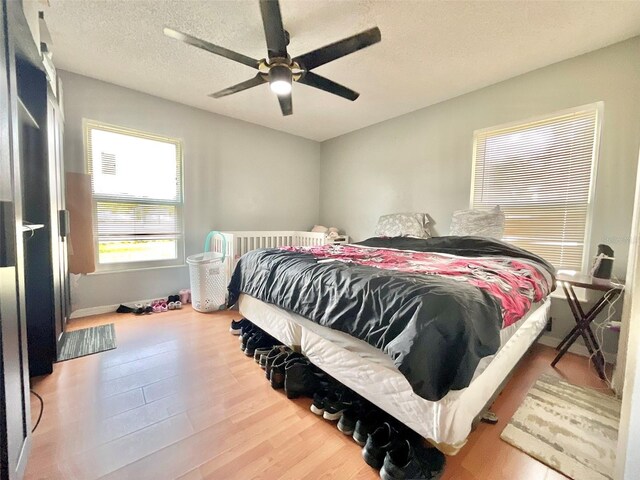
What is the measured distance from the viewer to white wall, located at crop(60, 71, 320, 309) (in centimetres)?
270

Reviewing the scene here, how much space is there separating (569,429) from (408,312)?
46.1 inches

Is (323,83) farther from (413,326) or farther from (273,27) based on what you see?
(413,326)

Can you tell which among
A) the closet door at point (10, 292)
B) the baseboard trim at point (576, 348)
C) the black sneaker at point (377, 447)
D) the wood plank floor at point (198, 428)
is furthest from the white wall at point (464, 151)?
the closet door at point (10, 292)

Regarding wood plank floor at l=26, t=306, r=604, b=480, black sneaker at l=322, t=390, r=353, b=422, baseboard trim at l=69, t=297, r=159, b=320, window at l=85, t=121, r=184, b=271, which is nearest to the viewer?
wood plank floor at l=26, t=306, r=604, b=480

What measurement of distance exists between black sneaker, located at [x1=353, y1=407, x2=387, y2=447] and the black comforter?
417 millimetres

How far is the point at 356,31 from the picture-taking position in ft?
6.46

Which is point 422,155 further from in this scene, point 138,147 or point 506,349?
point 138,147

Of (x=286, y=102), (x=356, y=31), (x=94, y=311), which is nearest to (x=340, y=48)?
(x=356, y=31)

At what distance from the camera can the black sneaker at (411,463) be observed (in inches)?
38.7

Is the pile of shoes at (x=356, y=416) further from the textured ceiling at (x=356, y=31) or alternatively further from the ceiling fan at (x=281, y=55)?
the textured ceiling at (x=356, y=31)

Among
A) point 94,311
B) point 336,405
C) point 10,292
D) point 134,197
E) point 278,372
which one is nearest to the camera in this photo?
point 10,292

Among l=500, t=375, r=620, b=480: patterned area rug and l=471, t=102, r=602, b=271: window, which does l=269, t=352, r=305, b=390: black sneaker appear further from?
l=471, t=102, r=602, b=271: window

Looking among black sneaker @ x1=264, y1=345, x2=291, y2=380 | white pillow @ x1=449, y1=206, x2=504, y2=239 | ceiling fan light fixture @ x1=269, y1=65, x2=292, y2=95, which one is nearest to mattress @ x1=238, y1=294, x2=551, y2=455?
black sneaker @ x1=264, y1=345, x2=291, y2=380

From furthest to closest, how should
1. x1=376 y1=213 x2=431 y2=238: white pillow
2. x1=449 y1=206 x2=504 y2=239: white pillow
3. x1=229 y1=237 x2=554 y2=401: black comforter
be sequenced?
1. x1=376 y1=213 x2=431 y2=238: white pillow
2. x1=449 y1=206 x2=504 y2=239: white pillow
3. x1=229 y1=237 x2=554 y2=401: black comforter
